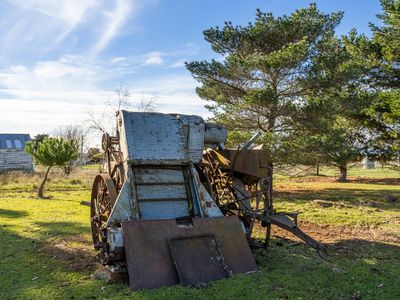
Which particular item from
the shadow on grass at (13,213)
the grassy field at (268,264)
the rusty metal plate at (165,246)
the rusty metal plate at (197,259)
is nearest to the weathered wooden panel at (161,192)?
the rusty metal plate at (165,246)

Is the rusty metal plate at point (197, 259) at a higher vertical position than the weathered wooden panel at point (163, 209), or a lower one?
lower

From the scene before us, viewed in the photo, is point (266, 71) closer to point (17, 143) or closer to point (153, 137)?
point (153, 137)

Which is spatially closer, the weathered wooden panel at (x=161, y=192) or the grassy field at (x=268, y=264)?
the grassy field at (x=268, y=264)

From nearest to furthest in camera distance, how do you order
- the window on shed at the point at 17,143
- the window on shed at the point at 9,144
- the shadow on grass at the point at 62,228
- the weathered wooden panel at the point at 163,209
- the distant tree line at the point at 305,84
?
the weathered wooden panel at the point at 163,209, the shadow on grass at the point at 62,228, the distant tree line at the point at 305,84, the window on shed at the point at 9,144, the window on shed at the point at 17,143

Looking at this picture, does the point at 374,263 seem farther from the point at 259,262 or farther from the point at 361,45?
the point at 361,45

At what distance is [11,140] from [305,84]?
38.5 meters

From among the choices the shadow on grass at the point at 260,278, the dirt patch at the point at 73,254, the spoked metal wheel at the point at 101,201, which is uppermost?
the spoked metal wheel at the point at 101,201

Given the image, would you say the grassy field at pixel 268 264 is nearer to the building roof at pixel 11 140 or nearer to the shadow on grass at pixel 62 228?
the shadow on grass at pixel 62 228

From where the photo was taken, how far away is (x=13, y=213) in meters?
12.9

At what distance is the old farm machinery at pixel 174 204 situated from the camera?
5.22 m

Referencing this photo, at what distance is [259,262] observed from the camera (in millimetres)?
6316

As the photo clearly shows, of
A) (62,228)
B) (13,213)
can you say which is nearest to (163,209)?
(62,228)

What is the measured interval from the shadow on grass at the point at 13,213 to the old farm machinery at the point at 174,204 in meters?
6.09

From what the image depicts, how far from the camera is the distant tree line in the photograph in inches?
617
